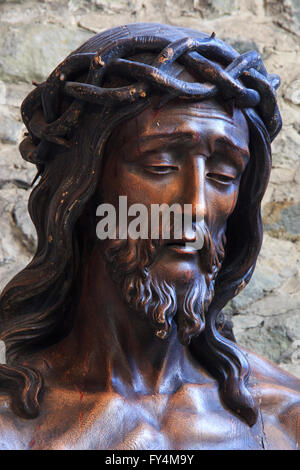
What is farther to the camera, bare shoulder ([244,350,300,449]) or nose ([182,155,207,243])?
bare shoulder ([244,350,300,449])

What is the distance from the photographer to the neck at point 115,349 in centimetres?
205

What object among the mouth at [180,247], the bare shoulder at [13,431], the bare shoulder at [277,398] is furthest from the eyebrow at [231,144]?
the bare shoulder at [13,431]

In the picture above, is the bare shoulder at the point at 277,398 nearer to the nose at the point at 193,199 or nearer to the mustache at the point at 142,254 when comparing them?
the mustache at the point at 142,254

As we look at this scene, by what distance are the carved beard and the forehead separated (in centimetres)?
20

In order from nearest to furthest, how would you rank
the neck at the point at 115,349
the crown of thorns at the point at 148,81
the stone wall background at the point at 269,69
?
the crown of thorns at the point at 148,81
the neck at the point at 115,349
the stone wall background at the point at 269,69

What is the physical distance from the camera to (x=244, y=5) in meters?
3.22

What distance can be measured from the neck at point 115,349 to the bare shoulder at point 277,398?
21 cm

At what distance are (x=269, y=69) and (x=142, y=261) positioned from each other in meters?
1.43

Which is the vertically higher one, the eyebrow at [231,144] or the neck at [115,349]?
the eyebrow at [231,144]

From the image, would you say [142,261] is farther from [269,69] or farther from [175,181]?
[269,69]

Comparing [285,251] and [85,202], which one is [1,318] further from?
[285,251]

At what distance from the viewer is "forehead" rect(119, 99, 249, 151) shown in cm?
194

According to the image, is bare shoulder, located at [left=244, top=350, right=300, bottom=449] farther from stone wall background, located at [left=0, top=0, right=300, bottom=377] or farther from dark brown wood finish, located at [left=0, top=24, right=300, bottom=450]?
stone wall background, located at [left=0, top=0, right=300, bottom=377]

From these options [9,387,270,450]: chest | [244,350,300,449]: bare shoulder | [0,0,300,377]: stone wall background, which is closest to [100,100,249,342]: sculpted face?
[9,387,270,450]: chest
